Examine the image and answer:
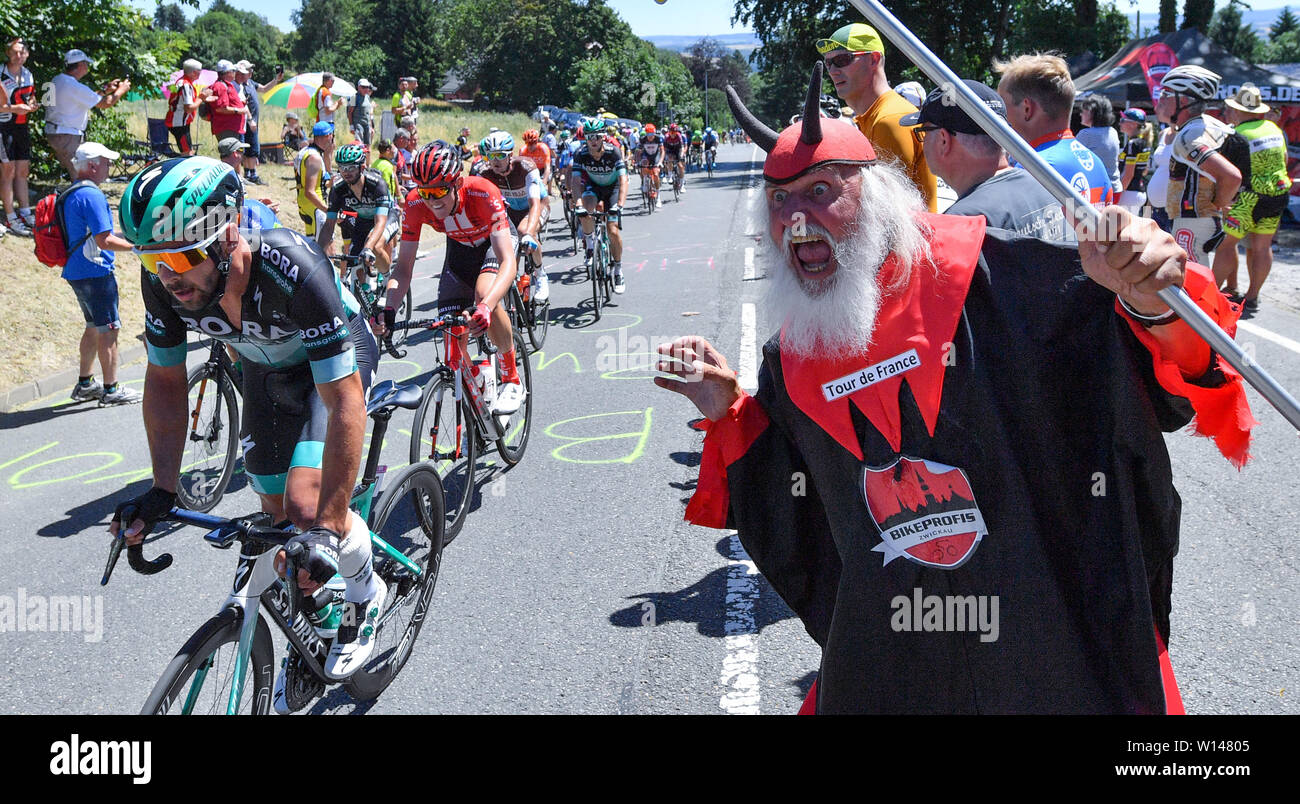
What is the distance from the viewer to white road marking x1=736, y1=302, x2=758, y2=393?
7.82 m

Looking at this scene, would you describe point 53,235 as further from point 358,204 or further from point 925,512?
point 925,512

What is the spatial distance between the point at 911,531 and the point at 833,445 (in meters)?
0.25

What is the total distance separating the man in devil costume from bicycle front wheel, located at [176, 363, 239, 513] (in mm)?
4974

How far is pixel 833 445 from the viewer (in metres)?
2.21

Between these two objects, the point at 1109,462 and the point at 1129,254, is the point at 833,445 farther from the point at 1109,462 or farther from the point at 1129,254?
the point at 1129,254

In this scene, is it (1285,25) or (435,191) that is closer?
(435,191)

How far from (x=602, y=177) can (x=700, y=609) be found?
9189 mm

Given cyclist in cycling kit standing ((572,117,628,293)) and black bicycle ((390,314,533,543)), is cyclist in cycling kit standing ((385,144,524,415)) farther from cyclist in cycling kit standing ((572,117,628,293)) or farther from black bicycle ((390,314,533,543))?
cyclist in cycling kit standing ((572,117,628,293))

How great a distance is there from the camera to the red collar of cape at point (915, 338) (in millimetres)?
2061

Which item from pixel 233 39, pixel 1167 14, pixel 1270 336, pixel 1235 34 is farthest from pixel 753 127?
pixel 233 39

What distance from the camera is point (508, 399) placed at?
618cm

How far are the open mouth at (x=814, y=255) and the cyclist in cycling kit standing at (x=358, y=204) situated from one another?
27.9ft

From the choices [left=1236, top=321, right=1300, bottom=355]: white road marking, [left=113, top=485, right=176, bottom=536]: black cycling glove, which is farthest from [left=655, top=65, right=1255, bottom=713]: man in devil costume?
[left=1236, top=321, right=1300, bottom=355]: white road marking

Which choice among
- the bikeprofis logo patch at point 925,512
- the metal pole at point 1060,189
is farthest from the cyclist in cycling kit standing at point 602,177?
the metal pole at point 1060,189
